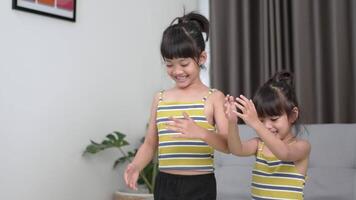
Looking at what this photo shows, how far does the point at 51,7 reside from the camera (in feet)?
7.95

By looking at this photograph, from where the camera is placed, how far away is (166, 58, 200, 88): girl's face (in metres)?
1.50

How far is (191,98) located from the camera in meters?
1.54

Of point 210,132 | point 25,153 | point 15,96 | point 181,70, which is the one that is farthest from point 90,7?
point 210,132

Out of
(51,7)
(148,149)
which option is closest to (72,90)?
(51,7)

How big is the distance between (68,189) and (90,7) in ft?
3.68

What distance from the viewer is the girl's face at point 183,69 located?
1.50 meters

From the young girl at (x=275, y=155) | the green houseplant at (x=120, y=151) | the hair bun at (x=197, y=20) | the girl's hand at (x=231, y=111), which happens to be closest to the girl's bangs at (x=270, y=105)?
the young girl at (x=275, y=155)

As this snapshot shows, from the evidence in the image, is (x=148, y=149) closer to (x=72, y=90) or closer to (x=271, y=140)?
(x=271, y=140)

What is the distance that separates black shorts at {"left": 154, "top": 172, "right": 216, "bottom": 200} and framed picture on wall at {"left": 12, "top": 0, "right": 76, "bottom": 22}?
1.33 meters

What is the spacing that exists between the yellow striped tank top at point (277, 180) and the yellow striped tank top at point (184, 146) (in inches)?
8.7

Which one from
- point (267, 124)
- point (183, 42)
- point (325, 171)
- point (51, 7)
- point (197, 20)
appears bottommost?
point (325, 171)

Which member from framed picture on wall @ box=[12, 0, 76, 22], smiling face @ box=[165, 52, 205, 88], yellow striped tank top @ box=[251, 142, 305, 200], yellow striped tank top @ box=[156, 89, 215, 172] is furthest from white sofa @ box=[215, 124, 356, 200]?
framed picture on wall @ box=[12, 0, 76, 22]

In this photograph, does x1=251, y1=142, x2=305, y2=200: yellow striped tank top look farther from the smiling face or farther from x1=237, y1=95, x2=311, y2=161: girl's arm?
the smiling face

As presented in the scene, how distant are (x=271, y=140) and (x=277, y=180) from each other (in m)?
0.23
